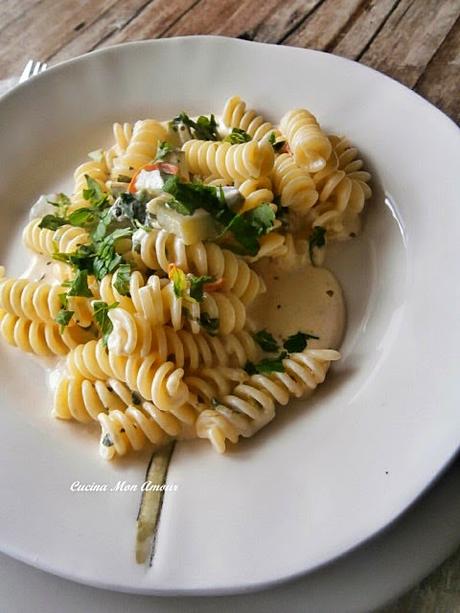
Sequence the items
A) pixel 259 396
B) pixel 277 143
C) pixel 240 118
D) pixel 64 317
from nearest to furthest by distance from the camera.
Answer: pixel 259 396, pixel 64 317, pixel 277 143, pixel 240 118

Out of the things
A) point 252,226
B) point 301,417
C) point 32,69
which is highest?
point 32,69

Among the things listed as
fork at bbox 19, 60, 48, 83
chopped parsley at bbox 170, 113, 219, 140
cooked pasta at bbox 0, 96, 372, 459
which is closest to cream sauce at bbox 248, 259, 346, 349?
cooked pasta at bbox 0, 96, 372, 459

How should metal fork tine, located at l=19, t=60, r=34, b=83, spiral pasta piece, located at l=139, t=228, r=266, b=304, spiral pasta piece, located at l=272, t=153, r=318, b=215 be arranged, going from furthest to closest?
1. metal fork tine, located at l=19, t=60, r=34, b=83
2. spiral pasta piece, located at l=272, t=153, r=318, b=215
3. spiral pasta piece, located at l=139, t=228, r=266, b=304

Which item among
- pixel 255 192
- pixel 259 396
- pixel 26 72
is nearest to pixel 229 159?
pixel 255 192

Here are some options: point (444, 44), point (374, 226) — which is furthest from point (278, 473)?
point (444, 44)

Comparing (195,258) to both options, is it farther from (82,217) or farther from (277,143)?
(277,143)

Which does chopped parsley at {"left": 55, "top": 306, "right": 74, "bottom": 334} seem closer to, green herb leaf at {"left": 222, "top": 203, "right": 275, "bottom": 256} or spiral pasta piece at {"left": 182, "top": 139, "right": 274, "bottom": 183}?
green herb leaf at {"left": 222, "top": 203, "right": 275, "bottom": 256}

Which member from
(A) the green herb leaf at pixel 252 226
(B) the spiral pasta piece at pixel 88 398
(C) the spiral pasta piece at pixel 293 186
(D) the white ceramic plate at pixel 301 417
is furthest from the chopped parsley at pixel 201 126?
(B) the spiral pasta piece at pixel 88 398
